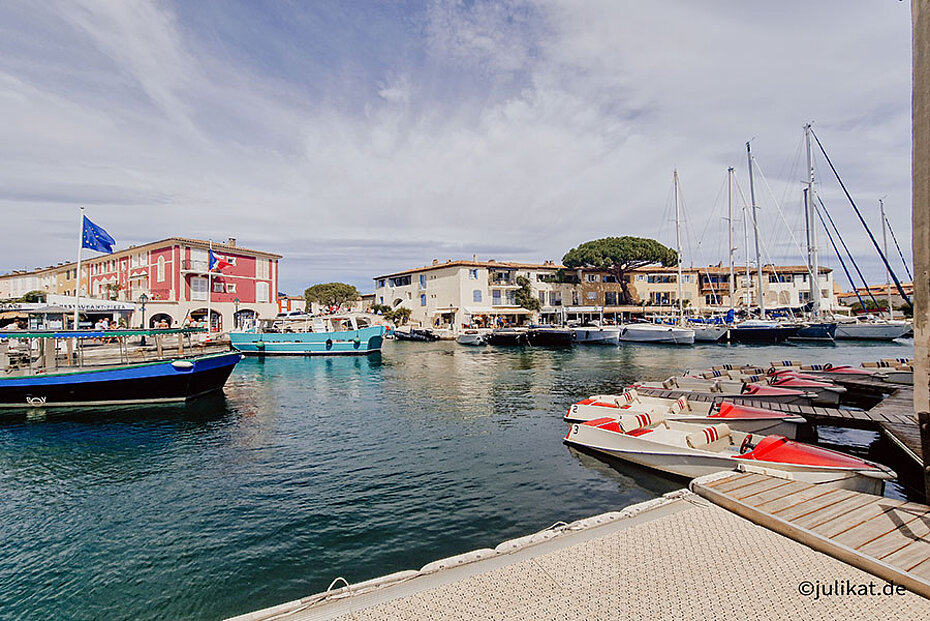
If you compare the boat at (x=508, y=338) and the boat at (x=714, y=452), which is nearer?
the boat at (x=714, y=452)

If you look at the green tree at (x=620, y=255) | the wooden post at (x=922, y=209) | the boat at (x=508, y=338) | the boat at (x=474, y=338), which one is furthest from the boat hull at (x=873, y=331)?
the wooden post at (x=922, y=209)

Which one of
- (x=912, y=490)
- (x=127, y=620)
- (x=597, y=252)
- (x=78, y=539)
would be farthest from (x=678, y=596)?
(x=597, y=252)

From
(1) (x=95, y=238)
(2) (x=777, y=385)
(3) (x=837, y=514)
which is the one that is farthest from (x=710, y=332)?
(1) (x=95, y=238)

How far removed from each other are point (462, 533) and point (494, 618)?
14.0 feet

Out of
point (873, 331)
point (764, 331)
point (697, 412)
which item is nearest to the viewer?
point (697, 412)

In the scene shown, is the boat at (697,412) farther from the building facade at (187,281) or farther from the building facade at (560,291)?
the building facade at (560,291)

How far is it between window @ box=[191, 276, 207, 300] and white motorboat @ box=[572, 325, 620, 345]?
38353 mm

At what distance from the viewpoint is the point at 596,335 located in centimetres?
5253

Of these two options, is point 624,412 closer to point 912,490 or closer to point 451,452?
point 451,452

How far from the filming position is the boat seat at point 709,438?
10.1 meters

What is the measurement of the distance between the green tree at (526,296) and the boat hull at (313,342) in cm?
2958

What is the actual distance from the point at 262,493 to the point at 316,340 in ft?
112

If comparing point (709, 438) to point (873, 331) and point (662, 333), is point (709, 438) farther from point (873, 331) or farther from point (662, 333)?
point (873, 331)

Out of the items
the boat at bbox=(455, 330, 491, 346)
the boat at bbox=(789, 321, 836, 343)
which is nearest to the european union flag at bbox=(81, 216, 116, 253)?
the boat at bbox=(455, 330, 491, 346)
